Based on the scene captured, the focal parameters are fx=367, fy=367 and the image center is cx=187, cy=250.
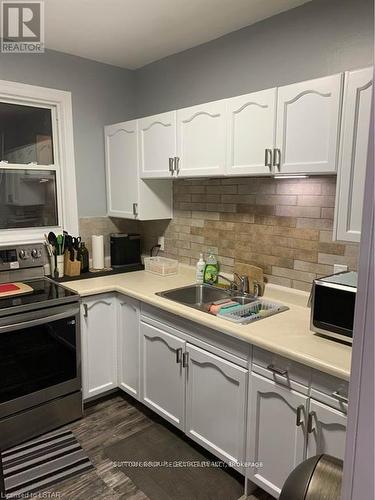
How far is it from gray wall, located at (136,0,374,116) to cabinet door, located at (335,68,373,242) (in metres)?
0.38

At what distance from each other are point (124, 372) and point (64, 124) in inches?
74.7

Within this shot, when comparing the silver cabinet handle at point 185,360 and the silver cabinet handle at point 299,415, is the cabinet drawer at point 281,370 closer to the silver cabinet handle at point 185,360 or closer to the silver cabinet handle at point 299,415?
the silver cabinet handle at point 299,415

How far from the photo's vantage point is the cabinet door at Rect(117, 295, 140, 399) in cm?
245

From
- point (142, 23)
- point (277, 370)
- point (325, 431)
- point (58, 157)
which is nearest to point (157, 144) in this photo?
point (142, 23)

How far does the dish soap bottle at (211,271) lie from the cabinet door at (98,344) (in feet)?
2.20

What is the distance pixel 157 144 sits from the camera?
255 cm

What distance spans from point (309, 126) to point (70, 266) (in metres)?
1.88

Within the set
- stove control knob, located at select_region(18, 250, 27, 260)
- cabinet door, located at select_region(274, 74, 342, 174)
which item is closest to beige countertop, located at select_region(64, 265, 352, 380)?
stove control knob, located at select_region(18, 250, 27, 260)

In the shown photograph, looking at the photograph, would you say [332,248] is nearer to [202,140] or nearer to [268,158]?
[268,158]

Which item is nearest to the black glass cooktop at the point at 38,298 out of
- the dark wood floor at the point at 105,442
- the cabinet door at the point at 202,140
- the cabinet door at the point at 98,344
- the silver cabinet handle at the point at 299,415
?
the cabinet door at the point at 98,344

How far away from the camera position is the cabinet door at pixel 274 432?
1558 millimetres

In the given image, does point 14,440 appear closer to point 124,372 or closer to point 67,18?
point 124,372

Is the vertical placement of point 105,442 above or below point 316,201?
below

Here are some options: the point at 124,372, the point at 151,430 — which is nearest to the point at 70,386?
the point at 124,372
